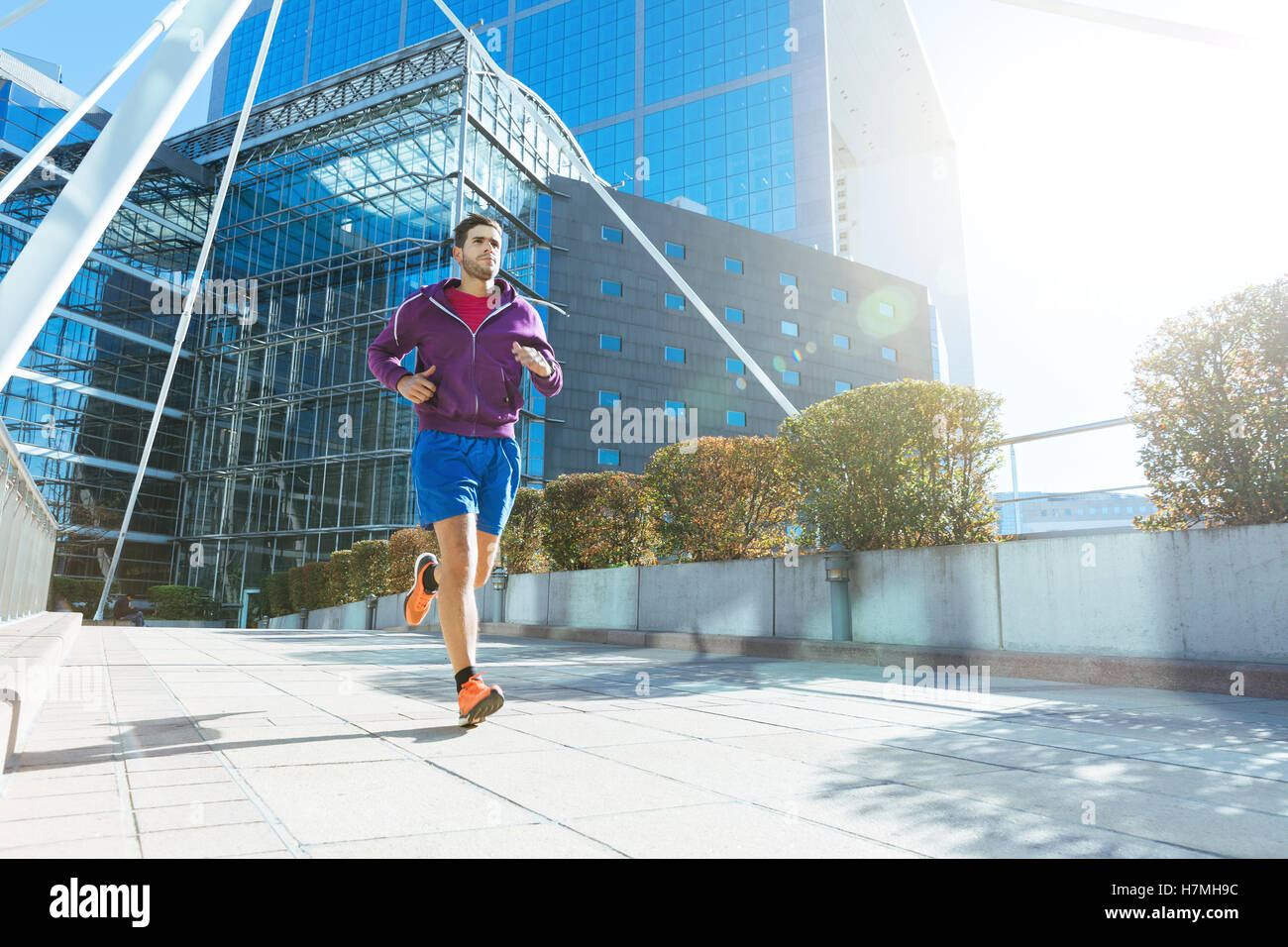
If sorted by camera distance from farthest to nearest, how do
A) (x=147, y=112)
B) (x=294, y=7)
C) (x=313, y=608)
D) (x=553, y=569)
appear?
1. (x=294, y=7)
2. (x=313, y=608)
3. (x=553, y=569)
4. (x=147, y=112)

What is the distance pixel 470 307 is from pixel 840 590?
5218mm

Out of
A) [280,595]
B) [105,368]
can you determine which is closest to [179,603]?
[280,595]

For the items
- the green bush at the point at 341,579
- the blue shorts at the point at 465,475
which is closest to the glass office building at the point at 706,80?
the green bush at the point at 341,579

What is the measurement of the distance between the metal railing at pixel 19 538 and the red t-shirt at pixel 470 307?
368 centimetres

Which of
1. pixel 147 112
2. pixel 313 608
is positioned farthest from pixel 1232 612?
pixel 313 608

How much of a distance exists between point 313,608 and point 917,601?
23.8 meters

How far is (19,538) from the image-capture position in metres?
7.07

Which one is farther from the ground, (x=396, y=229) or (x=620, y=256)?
(x=620, y=256)

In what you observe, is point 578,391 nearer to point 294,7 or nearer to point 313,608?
point 313,608

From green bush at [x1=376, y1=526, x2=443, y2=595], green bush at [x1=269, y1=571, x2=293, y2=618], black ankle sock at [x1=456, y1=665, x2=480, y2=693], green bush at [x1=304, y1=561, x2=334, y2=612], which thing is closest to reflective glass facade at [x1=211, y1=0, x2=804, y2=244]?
green bush at [x1=269, y1=571, x2=293, y2=618]

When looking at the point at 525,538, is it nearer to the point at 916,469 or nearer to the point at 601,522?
the point at 601,522

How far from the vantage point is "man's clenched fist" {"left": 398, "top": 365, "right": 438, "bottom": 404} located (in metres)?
3.28

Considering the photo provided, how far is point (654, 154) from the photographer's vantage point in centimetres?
5825

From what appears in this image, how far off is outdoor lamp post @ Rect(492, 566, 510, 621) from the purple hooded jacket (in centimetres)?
1014
